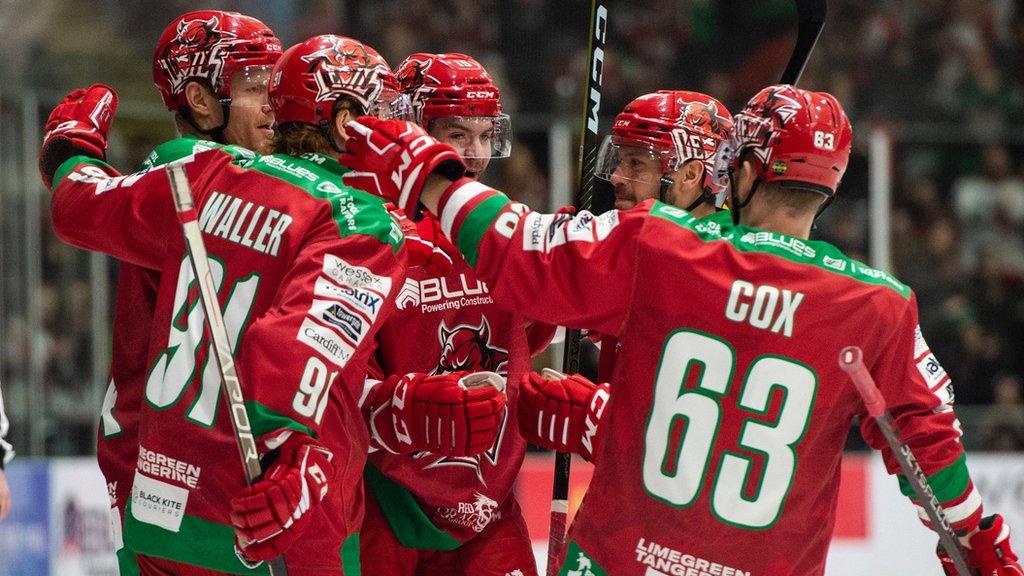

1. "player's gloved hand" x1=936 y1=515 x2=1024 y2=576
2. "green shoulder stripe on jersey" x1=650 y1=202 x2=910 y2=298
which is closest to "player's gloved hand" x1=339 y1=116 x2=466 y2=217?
"green shoulder stripe on jersey" x1=650 y1=202 x2=910 y2=298

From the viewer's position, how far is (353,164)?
8.20ft

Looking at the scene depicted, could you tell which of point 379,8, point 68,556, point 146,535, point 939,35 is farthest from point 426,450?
point 939,35

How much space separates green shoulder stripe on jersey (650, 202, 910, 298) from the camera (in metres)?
2.42

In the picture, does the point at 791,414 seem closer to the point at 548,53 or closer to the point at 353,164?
the point at 353,164

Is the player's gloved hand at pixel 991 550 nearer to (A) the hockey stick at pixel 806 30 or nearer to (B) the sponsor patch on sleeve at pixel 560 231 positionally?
(B) the sponsor patch on sleeve at pixel 560 231

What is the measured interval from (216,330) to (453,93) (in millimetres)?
1156

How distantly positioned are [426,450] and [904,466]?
1002 millimetres

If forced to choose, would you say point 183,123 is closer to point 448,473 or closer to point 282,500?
point 448,473

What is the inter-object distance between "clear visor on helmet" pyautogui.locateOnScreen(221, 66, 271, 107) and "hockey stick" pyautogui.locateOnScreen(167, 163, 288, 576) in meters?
0.75

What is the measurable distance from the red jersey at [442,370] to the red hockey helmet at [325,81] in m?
0.50

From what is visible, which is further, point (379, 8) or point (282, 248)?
point (379, 8)

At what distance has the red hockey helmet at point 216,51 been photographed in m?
3.11

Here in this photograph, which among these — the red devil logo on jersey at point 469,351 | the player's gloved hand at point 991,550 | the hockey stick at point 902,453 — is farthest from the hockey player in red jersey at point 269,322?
the player's gloved hand at point 991,550

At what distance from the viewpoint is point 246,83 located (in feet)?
10.3
